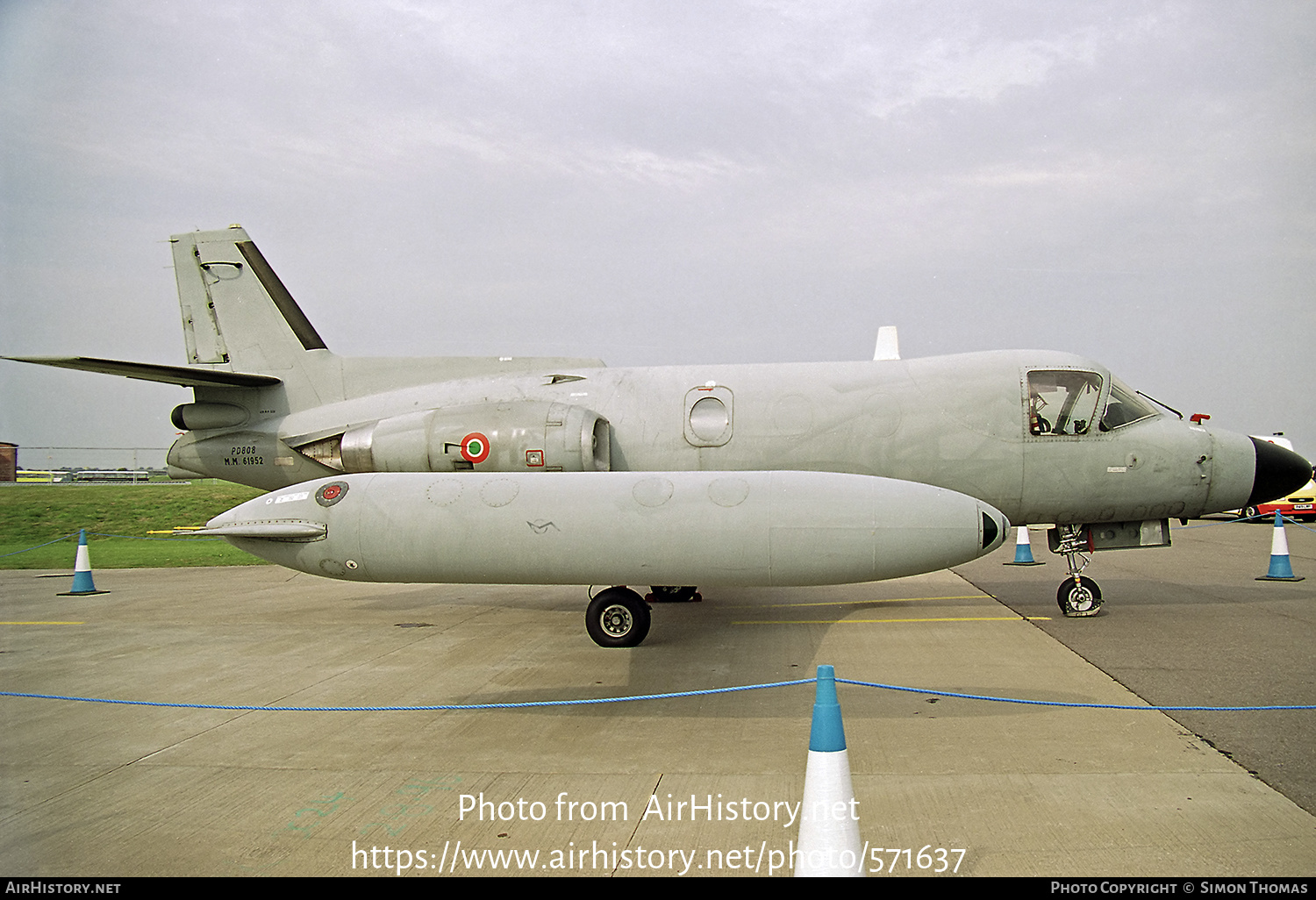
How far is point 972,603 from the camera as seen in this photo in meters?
10.3

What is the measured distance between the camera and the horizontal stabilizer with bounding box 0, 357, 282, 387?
25.5ft

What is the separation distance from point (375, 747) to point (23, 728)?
281 centimetres

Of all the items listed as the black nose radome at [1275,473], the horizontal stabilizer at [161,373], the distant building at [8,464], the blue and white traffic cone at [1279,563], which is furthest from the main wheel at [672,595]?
the distant building at [8,464]

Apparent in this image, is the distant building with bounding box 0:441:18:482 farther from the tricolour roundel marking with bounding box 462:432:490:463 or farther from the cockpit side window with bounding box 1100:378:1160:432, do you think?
the cockpit side window with bounding box 1100:378:1160:432

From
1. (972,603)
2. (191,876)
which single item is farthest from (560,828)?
(972,603)

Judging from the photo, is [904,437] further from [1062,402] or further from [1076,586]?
[1076,586]

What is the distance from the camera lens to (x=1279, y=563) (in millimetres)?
11680

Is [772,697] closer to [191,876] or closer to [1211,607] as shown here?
[191,876]

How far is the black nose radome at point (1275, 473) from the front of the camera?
Answer: 28.5 feet

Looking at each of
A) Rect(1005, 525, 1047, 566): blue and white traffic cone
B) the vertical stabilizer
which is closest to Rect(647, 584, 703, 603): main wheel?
the vertical stabilizer

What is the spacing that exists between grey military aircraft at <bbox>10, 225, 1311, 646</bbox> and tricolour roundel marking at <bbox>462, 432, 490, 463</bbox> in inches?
0.9

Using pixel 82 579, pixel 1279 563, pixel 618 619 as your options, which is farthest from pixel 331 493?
pixel 1279 563

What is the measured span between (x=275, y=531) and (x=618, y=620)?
327cm

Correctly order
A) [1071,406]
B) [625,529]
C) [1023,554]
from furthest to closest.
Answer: [1023,554] < [1071,406] < [625,529]
